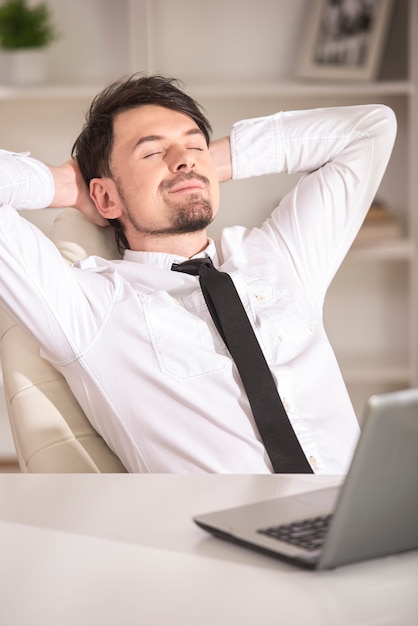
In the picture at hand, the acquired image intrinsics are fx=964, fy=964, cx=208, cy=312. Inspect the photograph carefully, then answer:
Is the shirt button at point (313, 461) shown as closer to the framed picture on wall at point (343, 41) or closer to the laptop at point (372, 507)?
the laptop at point (372, 507)

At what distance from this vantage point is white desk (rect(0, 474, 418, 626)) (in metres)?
0.65

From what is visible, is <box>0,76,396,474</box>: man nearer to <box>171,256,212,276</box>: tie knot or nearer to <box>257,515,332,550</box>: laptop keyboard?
<box>171,256,212,276</box>: tie knot

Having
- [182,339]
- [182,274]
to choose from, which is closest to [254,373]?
[182,339]

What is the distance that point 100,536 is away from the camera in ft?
2.67

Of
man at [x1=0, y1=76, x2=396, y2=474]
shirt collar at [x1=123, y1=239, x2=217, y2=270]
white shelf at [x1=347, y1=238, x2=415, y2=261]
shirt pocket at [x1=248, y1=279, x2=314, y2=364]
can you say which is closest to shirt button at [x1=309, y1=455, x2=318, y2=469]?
man at [x1=0, y1=76, x2=396, y2=474]

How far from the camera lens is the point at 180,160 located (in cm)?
175

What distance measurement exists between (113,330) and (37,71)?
182 centimetres

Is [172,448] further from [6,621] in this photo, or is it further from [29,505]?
[6,621]

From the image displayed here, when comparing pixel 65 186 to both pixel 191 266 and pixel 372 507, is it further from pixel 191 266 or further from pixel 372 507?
pixel 372 507

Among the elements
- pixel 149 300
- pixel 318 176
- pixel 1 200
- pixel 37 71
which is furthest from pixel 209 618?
pixel 37 71

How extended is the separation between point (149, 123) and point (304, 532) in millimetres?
1194

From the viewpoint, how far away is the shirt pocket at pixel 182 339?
1524mm

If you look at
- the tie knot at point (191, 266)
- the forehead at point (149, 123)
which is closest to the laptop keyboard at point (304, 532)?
the tie knot at point (191, 266)

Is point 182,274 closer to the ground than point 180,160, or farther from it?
closer to the ground
